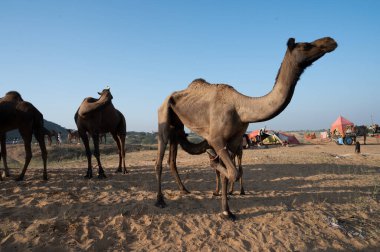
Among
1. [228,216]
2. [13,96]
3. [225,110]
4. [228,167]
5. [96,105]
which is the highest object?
[13,96]

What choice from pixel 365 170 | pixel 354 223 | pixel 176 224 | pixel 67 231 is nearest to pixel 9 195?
pixel 67 231

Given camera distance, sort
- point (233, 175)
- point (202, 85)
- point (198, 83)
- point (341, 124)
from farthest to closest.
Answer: point (341, 124), point (198, 83), point (202, 85), point (233, 175)

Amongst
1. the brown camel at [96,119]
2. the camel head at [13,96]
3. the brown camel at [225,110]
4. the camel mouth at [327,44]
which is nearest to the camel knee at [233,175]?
the brown camel at [225,110]

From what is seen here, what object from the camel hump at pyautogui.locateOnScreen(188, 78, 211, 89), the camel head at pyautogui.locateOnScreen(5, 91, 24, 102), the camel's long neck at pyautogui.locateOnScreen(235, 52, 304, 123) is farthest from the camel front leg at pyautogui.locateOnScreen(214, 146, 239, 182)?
the camel head at pyautogui.locateOnScreen(5, 91, 24, 102)

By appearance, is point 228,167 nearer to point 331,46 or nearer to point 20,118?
point 331,46

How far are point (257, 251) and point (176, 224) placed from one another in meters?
1.47

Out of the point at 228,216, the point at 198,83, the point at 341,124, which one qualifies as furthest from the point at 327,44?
the point at 341,124

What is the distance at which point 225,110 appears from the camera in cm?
567

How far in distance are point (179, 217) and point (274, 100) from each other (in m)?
2.72

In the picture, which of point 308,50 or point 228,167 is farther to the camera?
point 228,167

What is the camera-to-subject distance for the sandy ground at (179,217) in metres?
4.74

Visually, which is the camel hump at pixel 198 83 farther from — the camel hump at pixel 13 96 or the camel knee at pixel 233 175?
the camel hump at pixel 13 96

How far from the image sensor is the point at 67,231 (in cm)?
485

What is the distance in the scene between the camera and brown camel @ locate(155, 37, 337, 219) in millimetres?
4719
